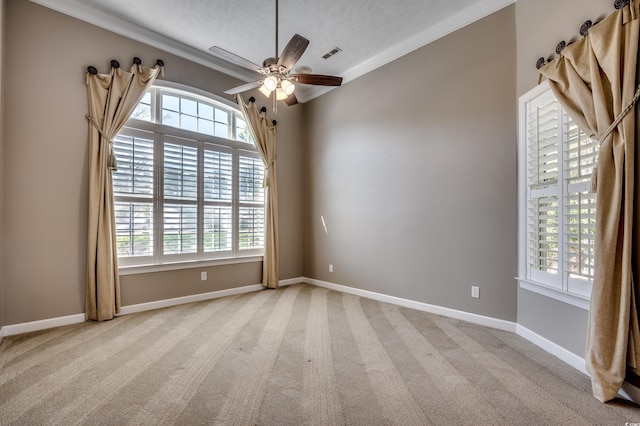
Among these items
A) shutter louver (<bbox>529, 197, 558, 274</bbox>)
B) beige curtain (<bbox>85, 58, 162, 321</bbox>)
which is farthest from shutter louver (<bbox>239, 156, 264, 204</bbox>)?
shutter louver (<bbox>529, 197, 558, 274</bbox>)

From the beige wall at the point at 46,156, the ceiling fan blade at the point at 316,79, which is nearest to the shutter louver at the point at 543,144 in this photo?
the ceiling fan blade at the point at 316,79

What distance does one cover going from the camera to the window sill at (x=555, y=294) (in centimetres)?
223

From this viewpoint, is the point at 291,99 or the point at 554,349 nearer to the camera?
the point at 554,349

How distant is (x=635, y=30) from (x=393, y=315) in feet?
10.2

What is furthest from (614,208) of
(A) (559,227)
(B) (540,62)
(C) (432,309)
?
(C) (432,309)

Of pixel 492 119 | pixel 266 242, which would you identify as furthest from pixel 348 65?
pixel 266 242

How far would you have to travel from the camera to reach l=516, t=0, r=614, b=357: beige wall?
2.26 metres

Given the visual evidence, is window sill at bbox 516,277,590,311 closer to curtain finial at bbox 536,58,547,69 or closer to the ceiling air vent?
curtain finial at bbox 536,58,547,69

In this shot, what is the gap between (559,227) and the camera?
248 cm

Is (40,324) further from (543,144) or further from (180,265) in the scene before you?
(543,144)

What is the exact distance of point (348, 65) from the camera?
174 inches

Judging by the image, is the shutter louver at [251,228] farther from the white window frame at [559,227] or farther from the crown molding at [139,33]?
the white window frame at [559,227]

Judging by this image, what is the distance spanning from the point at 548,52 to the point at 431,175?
5.05ft

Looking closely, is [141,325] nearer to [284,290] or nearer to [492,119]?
[284,290]
